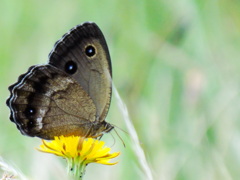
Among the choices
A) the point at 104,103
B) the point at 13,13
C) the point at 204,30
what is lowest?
the point at 13,13

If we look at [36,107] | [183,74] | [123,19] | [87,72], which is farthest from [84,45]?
[123,19]

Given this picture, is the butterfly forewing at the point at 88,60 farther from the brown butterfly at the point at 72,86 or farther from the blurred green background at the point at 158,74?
the blurred green background at the point at 158,74

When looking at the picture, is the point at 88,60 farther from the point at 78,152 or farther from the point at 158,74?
the point at 158,74

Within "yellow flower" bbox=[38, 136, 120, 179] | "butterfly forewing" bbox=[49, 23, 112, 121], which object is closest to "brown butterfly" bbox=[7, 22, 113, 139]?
"butterfly forewing" bbox=[49, 23, 112, 121]

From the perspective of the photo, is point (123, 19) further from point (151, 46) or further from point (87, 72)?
point (87, 72)

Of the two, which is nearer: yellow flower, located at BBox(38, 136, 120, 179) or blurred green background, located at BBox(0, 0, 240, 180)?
yellow flower, located at BBox(38, 136, 120, 179)

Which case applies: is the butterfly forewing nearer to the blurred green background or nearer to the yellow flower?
the blurred green background
